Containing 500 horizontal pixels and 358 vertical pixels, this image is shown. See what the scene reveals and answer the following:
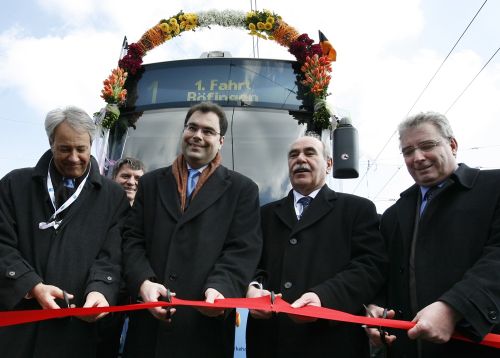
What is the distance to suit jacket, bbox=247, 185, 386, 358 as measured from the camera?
2.65m

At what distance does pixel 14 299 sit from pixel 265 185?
270 centimetres

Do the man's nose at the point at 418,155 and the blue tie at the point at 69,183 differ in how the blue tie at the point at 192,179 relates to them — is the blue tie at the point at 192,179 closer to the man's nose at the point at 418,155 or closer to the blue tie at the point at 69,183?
the blue tie at the point at 69,183

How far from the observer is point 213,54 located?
6.00 metres

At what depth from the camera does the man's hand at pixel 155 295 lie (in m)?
2.35

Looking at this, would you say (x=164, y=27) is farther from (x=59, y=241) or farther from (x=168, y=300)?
(x=168, y=300)

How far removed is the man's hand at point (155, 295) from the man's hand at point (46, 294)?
0.34m

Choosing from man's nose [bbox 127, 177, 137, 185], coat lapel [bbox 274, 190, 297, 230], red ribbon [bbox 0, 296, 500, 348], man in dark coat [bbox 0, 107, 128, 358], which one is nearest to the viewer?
red ribbon [bbox 0, 296, 500, 348]

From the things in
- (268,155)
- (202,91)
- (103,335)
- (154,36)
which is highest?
(154,36)

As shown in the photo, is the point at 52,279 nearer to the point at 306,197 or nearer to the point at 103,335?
the point at 103,335

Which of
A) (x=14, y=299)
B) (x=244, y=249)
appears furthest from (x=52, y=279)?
(x=244, y=249)

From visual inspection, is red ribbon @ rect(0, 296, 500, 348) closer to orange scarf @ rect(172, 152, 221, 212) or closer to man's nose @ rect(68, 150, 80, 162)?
orange scarf @ rect(172, 152, 221, 212)

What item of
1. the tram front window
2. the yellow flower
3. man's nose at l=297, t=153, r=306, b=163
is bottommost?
man's nose at l=297, t=153, r=306, b=163

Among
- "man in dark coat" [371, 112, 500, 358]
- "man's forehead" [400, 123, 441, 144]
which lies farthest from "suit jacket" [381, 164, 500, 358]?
"man's forehead" [400, 123, 441, 144]

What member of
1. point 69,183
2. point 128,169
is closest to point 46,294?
point 69,183
